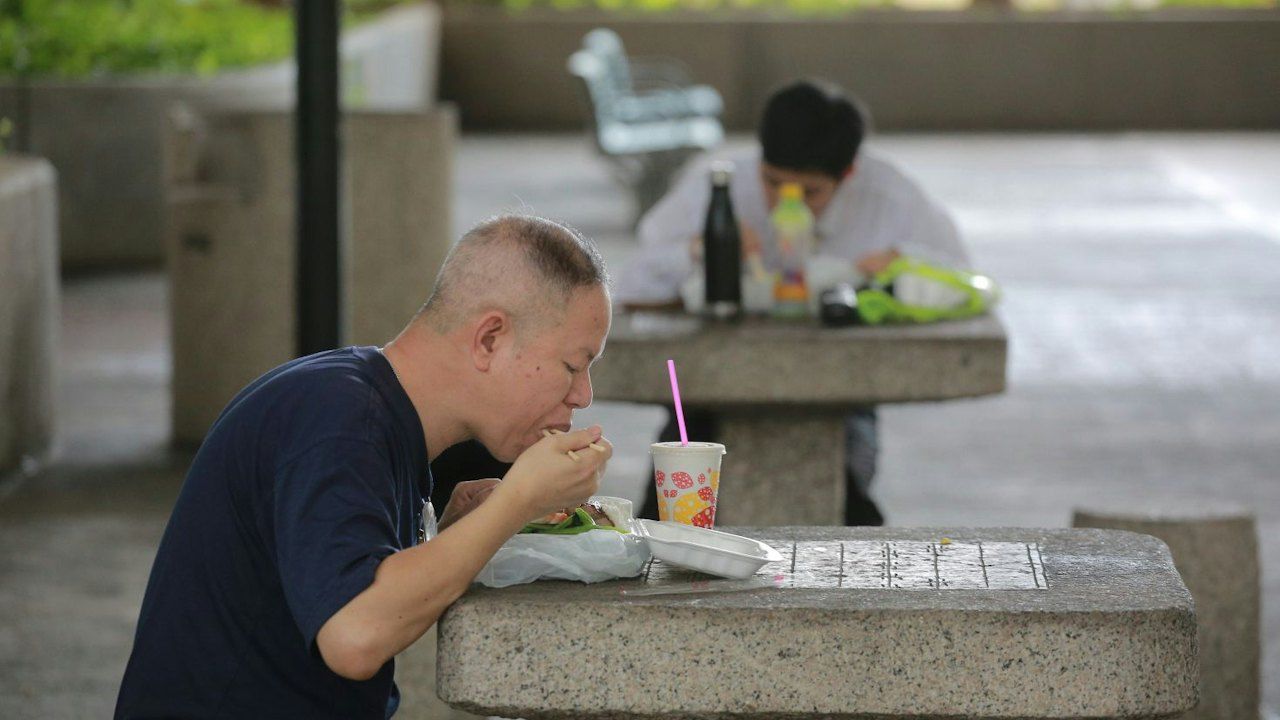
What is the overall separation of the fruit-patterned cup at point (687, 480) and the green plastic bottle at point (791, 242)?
203 centimetres

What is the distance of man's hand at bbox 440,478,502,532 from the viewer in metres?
2.67

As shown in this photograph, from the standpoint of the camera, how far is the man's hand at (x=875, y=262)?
4859mm

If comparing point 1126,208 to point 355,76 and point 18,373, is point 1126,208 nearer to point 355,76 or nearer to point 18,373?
point 355,76

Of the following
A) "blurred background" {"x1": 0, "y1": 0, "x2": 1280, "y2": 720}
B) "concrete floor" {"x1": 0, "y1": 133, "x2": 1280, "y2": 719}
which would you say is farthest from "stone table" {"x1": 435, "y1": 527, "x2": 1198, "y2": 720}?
"concrete floor" {"x1": 0, "y1": 133, "x2": 1280, "y2": 719}

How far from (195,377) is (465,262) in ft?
16.3

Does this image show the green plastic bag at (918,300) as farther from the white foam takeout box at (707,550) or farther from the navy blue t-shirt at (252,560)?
the navy blue t-shirt at (252,560)

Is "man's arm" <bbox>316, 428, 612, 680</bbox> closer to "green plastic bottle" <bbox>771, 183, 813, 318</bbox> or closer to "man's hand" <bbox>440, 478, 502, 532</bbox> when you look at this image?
"man's hand" <bbox>440, 478, 502, 532</bbox>

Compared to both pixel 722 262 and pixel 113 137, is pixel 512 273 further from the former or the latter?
pixel 113 137

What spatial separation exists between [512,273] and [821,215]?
281 cm

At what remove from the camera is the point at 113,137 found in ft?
38.7

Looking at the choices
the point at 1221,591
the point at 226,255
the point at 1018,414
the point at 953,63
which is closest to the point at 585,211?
the point at 1018,414

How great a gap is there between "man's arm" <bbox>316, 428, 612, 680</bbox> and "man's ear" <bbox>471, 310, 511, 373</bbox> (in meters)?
0.15

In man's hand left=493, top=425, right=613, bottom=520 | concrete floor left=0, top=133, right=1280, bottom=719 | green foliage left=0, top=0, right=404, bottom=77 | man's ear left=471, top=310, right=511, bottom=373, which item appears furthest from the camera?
green foliage left=0, top=0, right=404, bottom=77

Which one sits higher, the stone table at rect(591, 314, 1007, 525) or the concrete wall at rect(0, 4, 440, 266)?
the stone table at rect(591, 314, 1007, 525)
